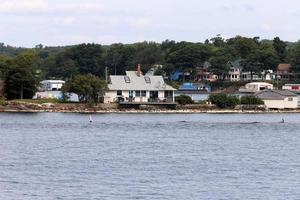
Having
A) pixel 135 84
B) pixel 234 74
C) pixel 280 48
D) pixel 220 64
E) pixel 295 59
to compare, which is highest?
pixel 280 48

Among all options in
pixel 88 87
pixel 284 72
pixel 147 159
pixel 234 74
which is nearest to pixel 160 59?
pixel 234 74

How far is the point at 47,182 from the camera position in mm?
38094

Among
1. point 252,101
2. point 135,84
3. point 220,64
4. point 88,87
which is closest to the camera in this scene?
point 88,87

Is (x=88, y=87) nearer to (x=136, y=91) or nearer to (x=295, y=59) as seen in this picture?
(x=136, y=91)

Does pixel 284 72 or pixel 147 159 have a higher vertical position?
pixel 284 72

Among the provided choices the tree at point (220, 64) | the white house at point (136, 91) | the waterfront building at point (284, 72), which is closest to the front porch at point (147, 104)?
the white house at point (136, 91)

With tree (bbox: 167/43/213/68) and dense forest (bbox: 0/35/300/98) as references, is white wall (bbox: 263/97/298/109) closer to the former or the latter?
dense forest (bbox: 0/35/300/98)

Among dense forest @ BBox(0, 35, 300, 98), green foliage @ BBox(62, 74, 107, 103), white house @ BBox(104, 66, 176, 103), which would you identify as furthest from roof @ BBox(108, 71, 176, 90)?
dense forest @ BBox(0, 35, 300, 98)

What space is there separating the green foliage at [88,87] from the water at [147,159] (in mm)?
12555

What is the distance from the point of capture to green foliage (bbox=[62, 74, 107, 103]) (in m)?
93.2

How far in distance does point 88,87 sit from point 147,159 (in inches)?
1799

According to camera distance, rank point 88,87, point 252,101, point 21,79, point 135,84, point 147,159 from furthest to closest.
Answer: point 252,101 < point 21,79 < point 135,84 < point 88,87 < point 147,159

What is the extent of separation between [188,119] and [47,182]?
48.2 m

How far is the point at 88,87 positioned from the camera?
305ft
